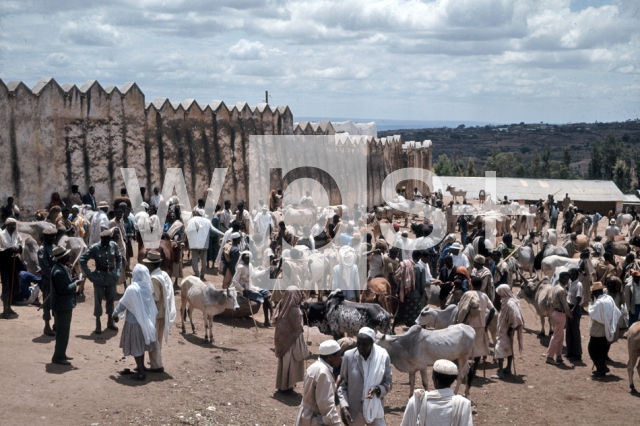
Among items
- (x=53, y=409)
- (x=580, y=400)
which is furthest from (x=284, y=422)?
(x=580, y=400)

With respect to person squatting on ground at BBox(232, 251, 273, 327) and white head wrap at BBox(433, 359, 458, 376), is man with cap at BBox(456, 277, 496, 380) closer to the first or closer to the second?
person squatting on ground at BBox(232, 251, 273, 327)

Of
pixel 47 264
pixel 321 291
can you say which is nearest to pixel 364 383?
pixel 47 264

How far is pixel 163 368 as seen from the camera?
383 inches

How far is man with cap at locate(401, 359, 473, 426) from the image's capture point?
219 inches

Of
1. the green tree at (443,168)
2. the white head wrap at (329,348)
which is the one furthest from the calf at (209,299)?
the green tree at (443,168)

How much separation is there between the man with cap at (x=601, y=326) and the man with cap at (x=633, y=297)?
5.50 ft

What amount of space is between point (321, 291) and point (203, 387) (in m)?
4.78

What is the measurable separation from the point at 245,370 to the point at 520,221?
1841cm

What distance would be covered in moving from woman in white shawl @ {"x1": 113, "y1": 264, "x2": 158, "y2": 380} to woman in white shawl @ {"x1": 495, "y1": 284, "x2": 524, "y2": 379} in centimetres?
508

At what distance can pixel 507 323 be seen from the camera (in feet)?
35.4

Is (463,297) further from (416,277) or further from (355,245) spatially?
(355,245)

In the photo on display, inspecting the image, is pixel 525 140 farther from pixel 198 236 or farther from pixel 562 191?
pixel 198 236

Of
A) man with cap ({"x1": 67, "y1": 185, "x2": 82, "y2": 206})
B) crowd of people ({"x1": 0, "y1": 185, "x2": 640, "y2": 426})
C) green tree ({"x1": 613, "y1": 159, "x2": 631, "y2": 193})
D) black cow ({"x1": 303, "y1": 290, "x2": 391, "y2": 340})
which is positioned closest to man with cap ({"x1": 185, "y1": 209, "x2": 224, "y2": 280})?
crowd of people ({"x1": 0, "y1": 185, "x2": 640, "y2": 426})

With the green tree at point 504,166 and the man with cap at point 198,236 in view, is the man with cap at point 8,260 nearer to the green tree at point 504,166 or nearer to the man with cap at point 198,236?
A: the man with cap at point 198,236
